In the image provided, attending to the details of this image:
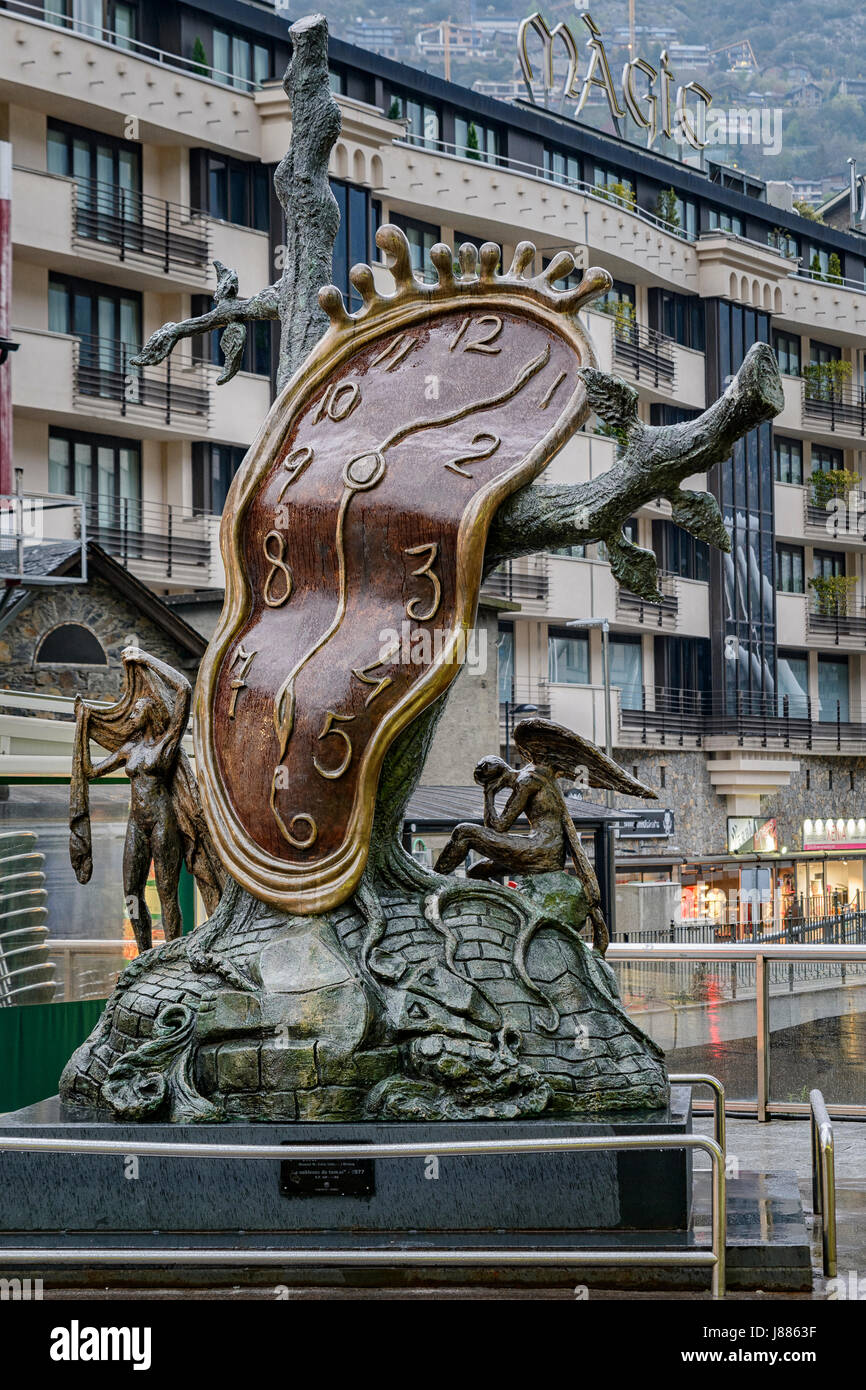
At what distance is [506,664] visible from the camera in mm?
40000

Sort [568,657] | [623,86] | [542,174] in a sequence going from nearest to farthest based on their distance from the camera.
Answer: [542,174] < [568,657] < [623,86]

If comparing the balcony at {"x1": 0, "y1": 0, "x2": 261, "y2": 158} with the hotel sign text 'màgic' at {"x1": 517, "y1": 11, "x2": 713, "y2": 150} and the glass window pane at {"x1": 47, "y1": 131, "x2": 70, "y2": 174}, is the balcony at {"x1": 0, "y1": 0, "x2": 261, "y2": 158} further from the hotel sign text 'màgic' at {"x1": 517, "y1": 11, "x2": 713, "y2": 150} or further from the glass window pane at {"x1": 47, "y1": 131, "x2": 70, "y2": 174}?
the hotel sign text 'màgic' at {"x1": 517, "y1": 11, "x2": 713, "y2": 150}

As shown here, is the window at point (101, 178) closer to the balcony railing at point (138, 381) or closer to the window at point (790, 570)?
the balcony railing at point (138, 381)

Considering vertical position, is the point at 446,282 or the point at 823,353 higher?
the point at 823,353

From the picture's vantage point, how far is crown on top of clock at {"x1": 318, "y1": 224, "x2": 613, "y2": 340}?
31.3 ft

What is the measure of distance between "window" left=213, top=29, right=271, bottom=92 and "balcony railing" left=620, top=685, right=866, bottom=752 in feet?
52.3

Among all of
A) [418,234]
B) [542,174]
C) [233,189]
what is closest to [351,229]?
[233,189]

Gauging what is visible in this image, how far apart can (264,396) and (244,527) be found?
78.7 ft

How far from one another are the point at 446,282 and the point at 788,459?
39439 mm

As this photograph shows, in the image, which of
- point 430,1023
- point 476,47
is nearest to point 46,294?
point 430,1023

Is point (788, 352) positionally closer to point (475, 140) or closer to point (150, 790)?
point (475, 140)

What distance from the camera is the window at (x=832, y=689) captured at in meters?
48.8
